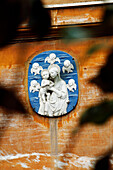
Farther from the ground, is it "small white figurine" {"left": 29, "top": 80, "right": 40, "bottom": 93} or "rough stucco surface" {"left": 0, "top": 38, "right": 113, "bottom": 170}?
"small white figurine" {"left": 29, "top": 80, "right": 40, "bottom": 93}

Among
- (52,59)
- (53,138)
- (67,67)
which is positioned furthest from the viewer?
(52,59)

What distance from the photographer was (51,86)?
501cm

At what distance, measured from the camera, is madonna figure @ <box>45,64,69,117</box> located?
16.3 feet

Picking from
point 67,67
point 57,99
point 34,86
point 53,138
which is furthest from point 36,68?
point 53,138

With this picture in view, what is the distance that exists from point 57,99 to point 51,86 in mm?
180

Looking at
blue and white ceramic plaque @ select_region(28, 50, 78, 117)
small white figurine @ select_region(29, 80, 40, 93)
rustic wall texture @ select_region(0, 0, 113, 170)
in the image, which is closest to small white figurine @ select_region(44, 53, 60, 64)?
blue and white ceramic plaque @ select_region(28, 50, 78, 117)

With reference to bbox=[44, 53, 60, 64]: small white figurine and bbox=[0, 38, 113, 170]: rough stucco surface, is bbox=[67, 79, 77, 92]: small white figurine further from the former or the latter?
bbox=[44, 53, 60, 64]: small white figurine

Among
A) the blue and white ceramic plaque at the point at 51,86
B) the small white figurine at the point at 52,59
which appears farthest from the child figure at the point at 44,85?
the small white figurine at the point at 52,59

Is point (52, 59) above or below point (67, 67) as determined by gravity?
above

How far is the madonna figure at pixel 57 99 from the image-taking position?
196 inches

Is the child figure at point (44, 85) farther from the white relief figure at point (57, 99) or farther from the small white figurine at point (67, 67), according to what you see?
the small white figurine at point (67, 67)

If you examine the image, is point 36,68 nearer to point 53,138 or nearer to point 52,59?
point 52,59

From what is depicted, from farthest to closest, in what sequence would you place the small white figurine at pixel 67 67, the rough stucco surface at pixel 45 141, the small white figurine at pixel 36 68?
the small white figurine at pixel 36 68, the rough stucco surface at pixel 45 141, the small white figurine at pixel 67 67

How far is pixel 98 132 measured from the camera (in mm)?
4898
